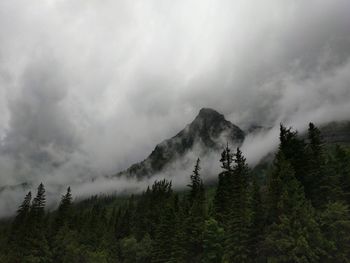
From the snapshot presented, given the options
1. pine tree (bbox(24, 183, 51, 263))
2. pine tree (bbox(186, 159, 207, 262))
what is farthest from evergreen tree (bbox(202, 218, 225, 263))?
pine tree (bbox(24, 183, 51, 263))

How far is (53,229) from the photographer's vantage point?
4375 inches

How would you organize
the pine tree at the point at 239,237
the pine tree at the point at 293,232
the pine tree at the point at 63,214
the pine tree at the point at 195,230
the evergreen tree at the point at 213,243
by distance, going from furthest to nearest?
the pine tree at the point at 63,214, the pine tree at the point at 195,230, the evergreen tree at the point at 213,243, the pine tree at the point at 239,237, the pine tree at the point at 293,232

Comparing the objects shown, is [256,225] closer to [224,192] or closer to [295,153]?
[295,153]

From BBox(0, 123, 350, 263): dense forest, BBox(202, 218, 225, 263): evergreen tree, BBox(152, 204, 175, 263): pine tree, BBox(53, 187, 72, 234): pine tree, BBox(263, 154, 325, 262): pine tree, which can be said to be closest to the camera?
BBox(263, 154, 325, 262): pine tree

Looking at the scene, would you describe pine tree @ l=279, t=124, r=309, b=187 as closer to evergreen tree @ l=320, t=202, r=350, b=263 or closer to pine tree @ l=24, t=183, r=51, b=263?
evergreen tree @ l=320, t=202, r=350, b=263

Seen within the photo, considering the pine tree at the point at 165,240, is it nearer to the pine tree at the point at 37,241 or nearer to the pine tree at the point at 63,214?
the pine tree at the point at 37,241

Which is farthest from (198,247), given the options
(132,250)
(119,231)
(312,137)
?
(119,231)

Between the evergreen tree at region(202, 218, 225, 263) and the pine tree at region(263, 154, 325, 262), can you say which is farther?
the evergreen tree at region(202, 218, 225, 263)

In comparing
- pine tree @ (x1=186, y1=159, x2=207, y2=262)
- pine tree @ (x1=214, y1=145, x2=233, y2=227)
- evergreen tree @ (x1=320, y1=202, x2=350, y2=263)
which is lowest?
evergreen tree @ (x1=320, y1=202, x2=350, y2=263)

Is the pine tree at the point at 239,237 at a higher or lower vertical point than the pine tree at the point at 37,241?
lower

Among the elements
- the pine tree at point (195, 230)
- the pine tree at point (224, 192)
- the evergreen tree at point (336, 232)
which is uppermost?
the pine tree at point (224, 192)

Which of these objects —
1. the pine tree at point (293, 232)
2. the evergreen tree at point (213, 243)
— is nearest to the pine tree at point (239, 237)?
the pine tree at point (293, 232)

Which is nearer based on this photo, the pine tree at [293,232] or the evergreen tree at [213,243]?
the pine tree at [293,232]

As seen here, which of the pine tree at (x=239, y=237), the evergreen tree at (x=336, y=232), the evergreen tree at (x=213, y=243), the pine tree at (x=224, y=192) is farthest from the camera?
Answer: the pine tree at (x=224, y=192)
